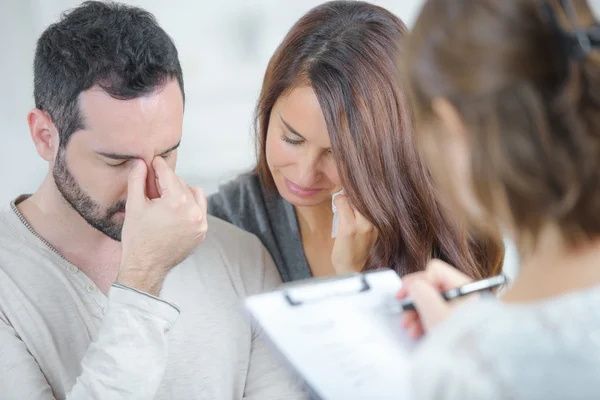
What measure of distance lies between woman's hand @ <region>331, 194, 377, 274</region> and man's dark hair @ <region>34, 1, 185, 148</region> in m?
0.48

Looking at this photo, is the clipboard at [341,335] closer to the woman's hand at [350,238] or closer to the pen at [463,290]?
the pen at [463,290]

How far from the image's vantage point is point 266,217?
178 cm

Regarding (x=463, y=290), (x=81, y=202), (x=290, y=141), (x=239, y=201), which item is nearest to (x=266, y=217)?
(x=239, y=201)

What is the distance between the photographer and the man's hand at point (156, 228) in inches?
49.4

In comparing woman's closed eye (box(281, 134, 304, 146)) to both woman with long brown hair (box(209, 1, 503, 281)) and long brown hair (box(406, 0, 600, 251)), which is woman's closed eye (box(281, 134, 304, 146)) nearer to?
woman with long brown hair (box(209, 1, 503, 281))

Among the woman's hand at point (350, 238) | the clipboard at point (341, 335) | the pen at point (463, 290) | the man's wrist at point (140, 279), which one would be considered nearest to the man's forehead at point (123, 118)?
the man's wrist at point (140, 279)

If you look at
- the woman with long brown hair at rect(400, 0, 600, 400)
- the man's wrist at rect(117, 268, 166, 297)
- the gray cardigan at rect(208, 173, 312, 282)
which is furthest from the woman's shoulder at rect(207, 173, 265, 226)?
the woman with long brown hair at rect(400, 0, 600, 400)

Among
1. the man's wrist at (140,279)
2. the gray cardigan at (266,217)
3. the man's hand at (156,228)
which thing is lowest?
the gray cardigan at (266,217)

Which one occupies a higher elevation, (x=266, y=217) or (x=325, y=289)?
(x=325, y=289)

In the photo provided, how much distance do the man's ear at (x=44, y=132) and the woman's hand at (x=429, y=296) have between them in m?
0.82

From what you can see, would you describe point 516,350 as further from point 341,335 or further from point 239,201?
point 239,201

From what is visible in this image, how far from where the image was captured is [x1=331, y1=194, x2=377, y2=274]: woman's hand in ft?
4.97

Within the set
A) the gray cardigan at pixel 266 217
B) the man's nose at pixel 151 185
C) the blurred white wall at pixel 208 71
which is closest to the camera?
the man's nose at pixel 151 185

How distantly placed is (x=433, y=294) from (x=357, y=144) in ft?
2.10
